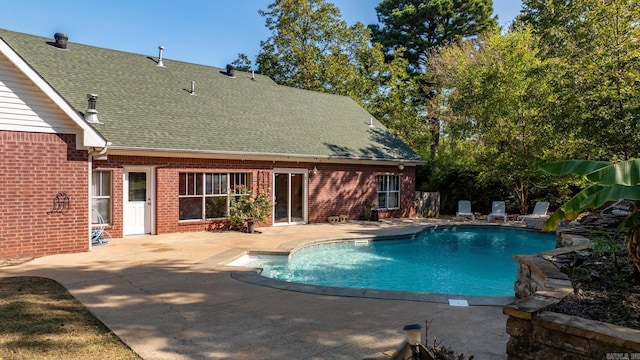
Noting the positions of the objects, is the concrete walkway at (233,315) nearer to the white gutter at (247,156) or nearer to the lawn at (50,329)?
the lawn at (50,329)

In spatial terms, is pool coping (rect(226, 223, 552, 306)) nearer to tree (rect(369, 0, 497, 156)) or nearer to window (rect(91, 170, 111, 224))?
window (rect(91, 170, 111, 224))

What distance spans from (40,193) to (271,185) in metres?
7.70

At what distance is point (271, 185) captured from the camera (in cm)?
1555

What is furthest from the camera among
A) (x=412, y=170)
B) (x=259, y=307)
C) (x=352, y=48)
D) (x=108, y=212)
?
(x=352, y=48)

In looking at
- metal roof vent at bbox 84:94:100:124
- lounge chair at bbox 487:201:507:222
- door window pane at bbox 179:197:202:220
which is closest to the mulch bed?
door window pane at bbox 179:197:202:220

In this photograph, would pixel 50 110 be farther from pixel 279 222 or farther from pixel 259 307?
pixel 279 222

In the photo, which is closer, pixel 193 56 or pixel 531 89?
pixel 531 89

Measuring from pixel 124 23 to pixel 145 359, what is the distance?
1834cm

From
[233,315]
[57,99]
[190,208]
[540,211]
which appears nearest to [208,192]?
[190,208]

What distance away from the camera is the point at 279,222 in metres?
16.2

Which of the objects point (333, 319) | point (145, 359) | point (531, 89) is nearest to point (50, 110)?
point (145, 359)

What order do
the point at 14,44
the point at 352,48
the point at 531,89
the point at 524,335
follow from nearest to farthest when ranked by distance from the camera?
the point at 524,335
the point at 14,44
the point at 531,89
the point at 352,48

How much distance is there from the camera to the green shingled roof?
12945 mm

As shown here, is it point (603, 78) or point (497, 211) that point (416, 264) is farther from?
point (497, 211)
